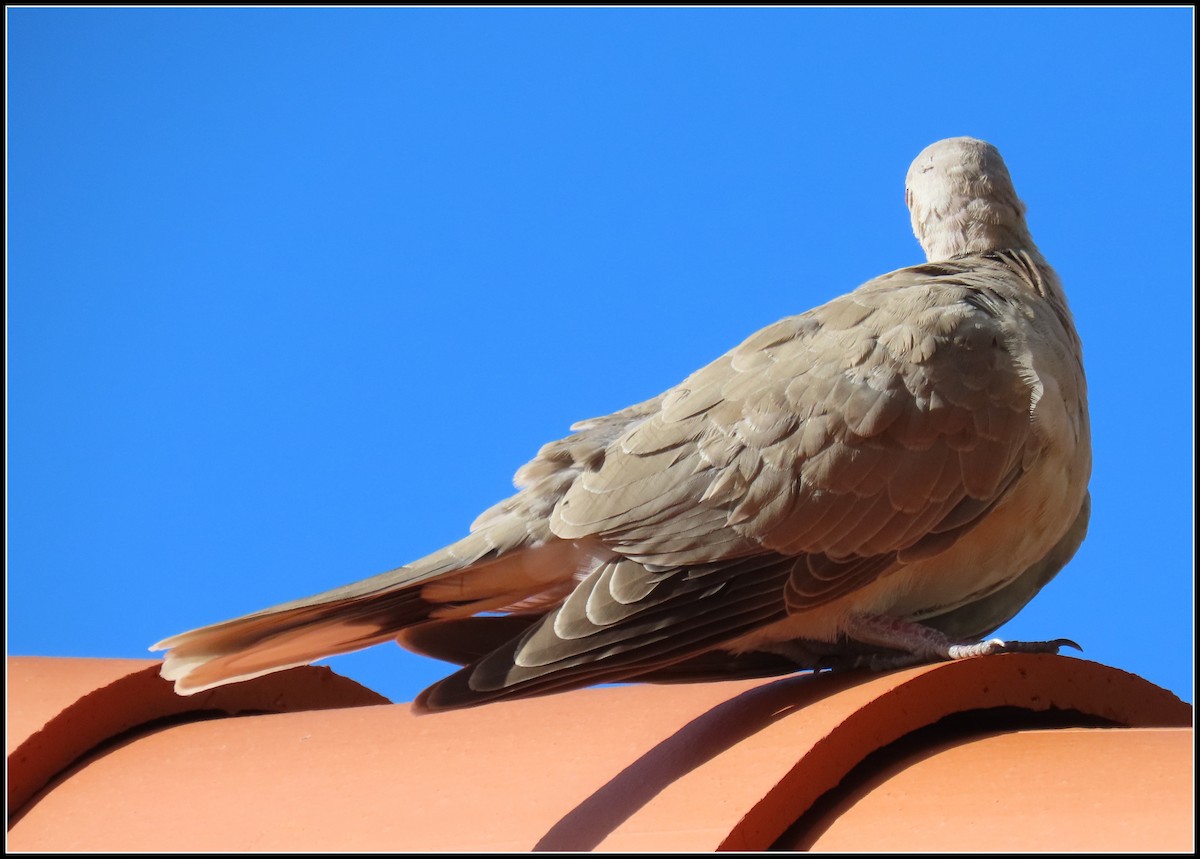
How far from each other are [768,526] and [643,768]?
786 millimetres

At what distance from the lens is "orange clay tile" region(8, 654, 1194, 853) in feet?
7.70

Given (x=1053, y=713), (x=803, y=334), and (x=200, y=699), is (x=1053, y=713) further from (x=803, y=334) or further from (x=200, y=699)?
(x=200, y=699)

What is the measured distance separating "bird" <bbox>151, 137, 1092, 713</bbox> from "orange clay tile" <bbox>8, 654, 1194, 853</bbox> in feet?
0.60

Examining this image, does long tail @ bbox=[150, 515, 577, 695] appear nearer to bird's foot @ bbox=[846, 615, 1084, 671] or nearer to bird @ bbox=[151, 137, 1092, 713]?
bird @ bbox=[151, 137, 1092, 713]

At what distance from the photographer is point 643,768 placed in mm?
2717

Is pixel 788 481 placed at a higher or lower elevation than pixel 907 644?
higher

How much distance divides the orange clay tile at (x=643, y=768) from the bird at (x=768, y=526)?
18 centimetres

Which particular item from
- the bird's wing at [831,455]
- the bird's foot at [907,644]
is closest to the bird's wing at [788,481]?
the bird's wing at [831,455]

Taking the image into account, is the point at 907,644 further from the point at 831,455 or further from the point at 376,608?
the point at 376,608

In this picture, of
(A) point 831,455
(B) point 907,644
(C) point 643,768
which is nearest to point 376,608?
(C) point 643,768

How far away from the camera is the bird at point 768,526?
10.5 ft

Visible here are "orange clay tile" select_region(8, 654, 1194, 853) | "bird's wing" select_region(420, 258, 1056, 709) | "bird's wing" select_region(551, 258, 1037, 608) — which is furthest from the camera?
"bird's wing" select_region(551, 258, 1037, 608)

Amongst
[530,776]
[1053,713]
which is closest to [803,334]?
[1053,713]

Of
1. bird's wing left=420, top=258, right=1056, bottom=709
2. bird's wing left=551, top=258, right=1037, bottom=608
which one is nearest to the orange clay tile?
bird's wing left=420, top=258, right=1056, bottom=709
